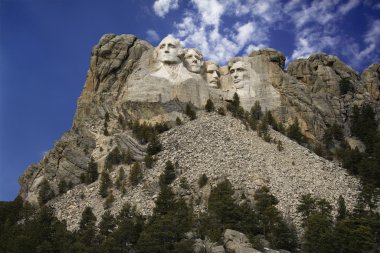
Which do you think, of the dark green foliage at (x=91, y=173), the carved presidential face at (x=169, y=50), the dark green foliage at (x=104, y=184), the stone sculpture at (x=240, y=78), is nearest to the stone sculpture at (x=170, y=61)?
the carved presidential face at (x=169, y=50)

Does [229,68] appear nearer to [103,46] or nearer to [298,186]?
[103,46]

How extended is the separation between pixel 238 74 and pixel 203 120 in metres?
11.1

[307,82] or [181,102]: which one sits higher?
[307,82]

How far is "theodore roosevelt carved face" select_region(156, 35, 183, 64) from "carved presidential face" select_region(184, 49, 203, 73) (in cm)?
168

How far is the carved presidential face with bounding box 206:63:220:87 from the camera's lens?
8525 cm

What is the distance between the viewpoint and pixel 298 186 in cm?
6644

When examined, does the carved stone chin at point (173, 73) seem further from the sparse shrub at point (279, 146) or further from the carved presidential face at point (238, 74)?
the sparse shrub at point (279, 146)

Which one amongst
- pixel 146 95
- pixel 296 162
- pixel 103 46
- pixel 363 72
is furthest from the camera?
pixel 363 72

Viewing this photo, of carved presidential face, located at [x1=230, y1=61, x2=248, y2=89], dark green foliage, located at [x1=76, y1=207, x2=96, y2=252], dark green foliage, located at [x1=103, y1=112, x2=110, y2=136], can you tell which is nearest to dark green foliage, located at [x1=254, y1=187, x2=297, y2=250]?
dark green foliage, located at [x1=76, y1=207, x2=96, y2=252]

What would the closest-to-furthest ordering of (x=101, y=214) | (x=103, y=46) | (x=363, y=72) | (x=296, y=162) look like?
1. (x=101, y=214)
2. (x=296, y=162)
3. (x=103, y=46)
4. (x=363, y=72)

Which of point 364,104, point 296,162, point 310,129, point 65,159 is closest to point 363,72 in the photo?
point 364,104

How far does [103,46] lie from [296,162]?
89.8 feet

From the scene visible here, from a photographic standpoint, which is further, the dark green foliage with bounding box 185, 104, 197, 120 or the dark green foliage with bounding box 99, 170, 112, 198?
the dark green foliage with bounding box 185, 104, 197, 120

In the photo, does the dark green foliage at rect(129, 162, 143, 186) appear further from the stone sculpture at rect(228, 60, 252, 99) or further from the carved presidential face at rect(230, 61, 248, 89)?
the carved presidential face at rect(230, 61, 248, 89)
